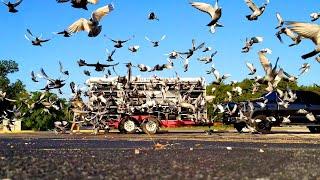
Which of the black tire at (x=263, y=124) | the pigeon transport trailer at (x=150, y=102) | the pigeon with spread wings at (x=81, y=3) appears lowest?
the black tire at (x=263, y=124)

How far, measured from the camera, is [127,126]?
23.1 meters

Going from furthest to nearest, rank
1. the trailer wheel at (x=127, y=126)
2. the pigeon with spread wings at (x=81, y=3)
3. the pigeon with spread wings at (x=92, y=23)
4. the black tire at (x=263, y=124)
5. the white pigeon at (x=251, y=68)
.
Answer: the trailer wheel at (x=127, y=126)
the black tire at (x=263, y=124)
the white pigeon at (x=251, y=68)
the pigeon with spread wings at (x=92, y=23)
the pigeon with spread wings at (x=81, y=3)

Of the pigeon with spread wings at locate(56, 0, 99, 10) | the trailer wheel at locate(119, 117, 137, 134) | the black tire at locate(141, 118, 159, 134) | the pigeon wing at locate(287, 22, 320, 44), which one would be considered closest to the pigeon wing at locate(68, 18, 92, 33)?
the pigeon with spread wings at locate(56, 0, 99, 10)

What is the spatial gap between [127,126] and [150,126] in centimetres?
96

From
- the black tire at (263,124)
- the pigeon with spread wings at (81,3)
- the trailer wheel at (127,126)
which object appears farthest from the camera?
the trailer wheel at (127,126)

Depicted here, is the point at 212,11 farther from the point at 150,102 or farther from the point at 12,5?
the point at 150,102

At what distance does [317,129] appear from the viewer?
25.5 metres

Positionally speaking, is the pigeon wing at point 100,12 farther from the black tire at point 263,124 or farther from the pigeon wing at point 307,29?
the black tire at point 263,124

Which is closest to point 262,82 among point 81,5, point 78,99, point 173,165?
point 81,5

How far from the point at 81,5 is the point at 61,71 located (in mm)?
5976

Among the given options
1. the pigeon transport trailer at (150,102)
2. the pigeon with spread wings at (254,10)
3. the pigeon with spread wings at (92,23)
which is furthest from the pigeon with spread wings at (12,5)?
the pigeon transport trailer at (150,102)

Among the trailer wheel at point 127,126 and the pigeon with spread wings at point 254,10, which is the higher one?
the pigeon with spread wings at point 254,10

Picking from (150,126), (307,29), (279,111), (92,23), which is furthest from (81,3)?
(279,111)

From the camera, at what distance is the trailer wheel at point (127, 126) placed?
23031mm
